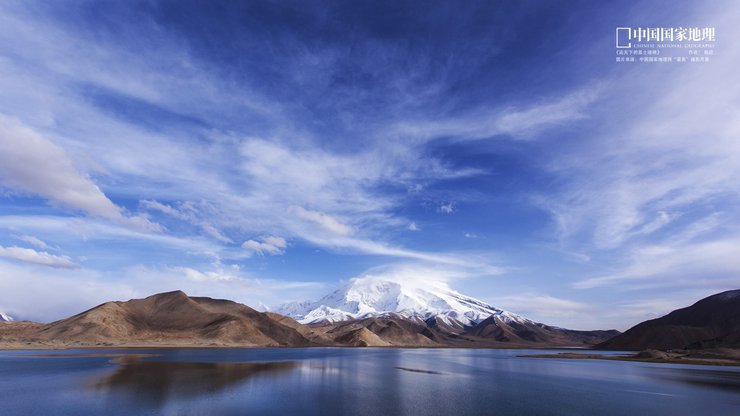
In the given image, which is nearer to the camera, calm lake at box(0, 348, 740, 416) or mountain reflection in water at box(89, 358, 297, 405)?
calm lake at box(0, 348, 740, 416)

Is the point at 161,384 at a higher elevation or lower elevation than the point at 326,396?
lower

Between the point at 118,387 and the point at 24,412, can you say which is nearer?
the point at 24,412

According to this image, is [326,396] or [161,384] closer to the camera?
[326,396]

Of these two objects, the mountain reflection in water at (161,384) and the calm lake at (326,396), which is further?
the mountain reflection in water at (161,384)

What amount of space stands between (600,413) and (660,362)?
14195 cm

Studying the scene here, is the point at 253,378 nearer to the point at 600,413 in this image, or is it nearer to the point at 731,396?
the point at 600,413

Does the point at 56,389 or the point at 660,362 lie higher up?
the point at 56,389

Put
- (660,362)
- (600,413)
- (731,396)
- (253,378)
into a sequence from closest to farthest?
1. (600,413)
2. (731,396)
3. (253,378)
4. (660,362)

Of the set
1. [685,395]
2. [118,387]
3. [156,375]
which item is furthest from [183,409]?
[685,395]

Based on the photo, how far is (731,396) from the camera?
188ft

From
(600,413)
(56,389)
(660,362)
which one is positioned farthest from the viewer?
(660,362)

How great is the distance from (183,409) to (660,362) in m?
172

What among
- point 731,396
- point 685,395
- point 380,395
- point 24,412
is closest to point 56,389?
point 24,412

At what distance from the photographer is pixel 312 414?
3847 cm
